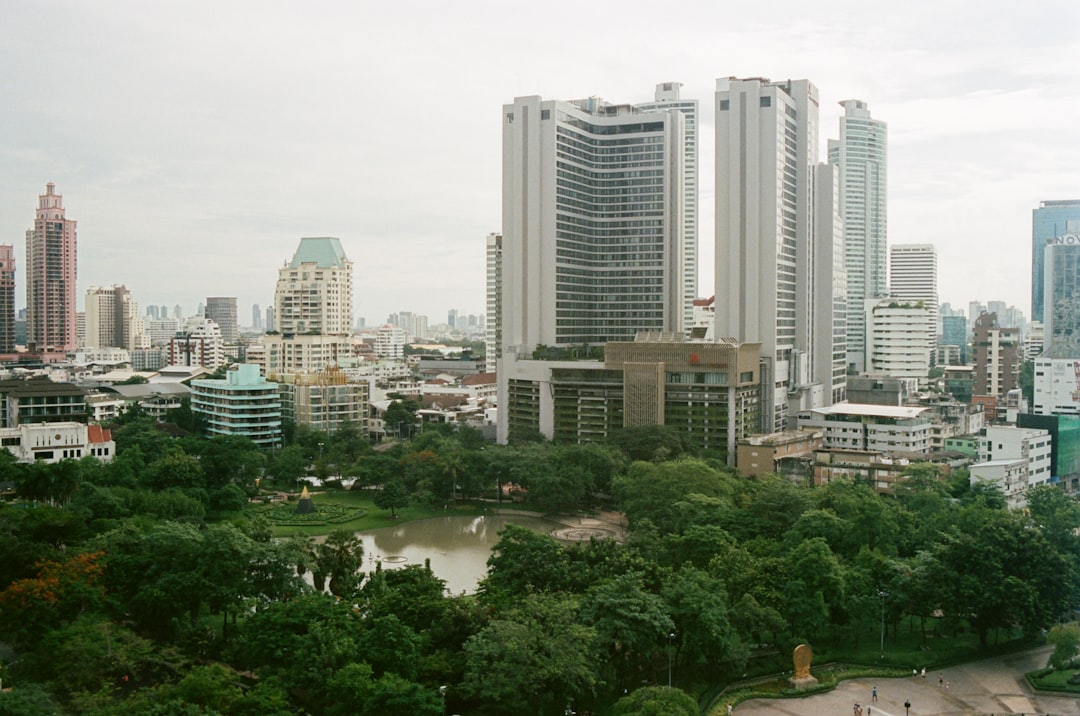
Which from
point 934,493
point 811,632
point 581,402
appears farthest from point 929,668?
point 581,402

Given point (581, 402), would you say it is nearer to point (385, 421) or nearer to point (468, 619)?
point (385, 421)

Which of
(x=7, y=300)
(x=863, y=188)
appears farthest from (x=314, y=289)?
(x=863, y=188)

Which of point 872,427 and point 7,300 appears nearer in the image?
point 872,427

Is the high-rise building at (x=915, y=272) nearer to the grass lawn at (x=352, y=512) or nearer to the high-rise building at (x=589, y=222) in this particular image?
the high-rise building at (x=589, y=222)

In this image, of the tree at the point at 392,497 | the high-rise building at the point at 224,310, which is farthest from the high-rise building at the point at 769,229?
the high-rise building at the point at 224,310

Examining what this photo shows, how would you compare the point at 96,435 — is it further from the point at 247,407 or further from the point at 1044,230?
the point at 1044,230
